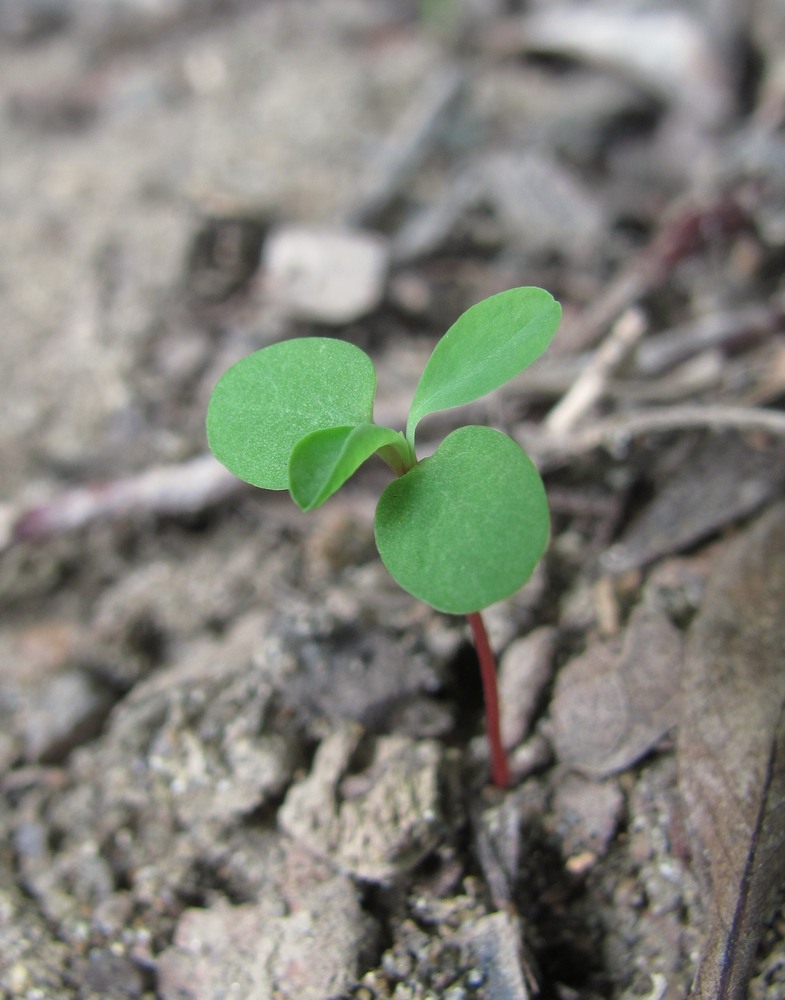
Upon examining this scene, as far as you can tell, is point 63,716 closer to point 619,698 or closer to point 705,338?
point 619,698

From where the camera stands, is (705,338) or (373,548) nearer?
(373,548)

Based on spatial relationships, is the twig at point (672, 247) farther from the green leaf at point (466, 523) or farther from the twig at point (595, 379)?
the green leaf at point (466, 523)

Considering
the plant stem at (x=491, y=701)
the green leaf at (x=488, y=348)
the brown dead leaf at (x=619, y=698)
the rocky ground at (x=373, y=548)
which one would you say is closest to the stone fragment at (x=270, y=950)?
the rocky ground at (x=373, y=548)

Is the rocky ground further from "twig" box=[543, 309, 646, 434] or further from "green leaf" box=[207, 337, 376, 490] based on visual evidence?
"green leaf" box=[207, 337, 376, 490]

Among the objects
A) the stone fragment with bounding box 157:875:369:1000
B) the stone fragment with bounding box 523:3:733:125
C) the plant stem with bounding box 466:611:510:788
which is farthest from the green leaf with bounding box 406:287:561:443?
the stone fragment with bounding box 523:3:733:125

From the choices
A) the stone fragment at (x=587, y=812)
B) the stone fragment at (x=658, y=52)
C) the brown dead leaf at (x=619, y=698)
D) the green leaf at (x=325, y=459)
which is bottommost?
the stone fragment at (x=587, y=812)

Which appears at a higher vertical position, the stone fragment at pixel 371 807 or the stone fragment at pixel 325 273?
the stone fragment at pixel 325 273

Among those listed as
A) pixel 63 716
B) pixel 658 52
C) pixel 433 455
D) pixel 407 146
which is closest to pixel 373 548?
pixel 63 716
